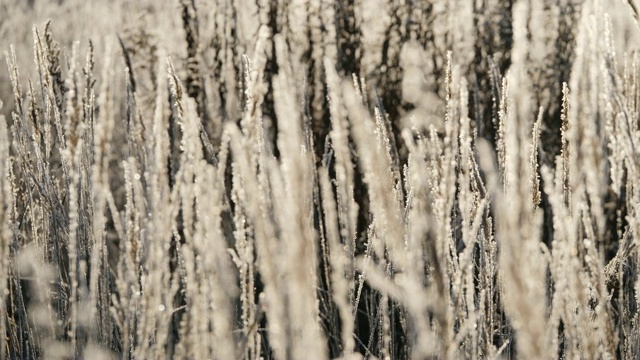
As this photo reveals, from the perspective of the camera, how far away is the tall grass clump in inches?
24.4

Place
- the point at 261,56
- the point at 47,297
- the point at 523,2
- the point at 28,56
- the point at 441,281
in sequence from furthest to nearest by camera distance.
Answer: the point at 28,56 < the point at 523,2 < the point at 47,297 < the point at 261,56 < the point at 441,281

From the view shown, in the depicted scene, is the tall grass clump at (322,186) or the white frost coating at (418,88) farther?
the white frost coating at (418,88)

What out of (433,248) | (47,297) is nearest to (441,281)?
(433,248)

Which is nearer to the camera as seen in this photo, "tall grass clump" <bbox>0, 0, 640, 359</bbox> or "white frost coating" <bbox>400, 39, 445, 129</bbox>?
"tall grass clump" <bbox>0, 0, 640, 359</bbox>

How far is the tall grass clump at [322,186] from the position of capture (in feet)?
2.04

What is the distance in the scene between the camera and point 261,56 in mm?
695

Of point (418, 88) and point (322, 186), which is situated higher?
point (418, 88)

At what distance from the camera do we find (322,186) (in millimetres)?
1265

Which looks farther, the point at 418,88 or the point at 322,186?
the point at 418,88

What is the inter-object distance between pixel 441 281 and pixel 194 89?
154 cm

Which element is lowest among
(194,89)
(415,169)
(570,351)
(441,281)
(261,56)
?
(570,351)

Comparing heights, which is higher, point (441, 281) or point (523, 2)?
point (523, 2)

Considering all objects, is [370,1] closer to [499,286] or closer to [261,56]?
[499,286]

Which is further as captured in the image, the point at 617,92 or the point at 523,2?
the point at 523,2
